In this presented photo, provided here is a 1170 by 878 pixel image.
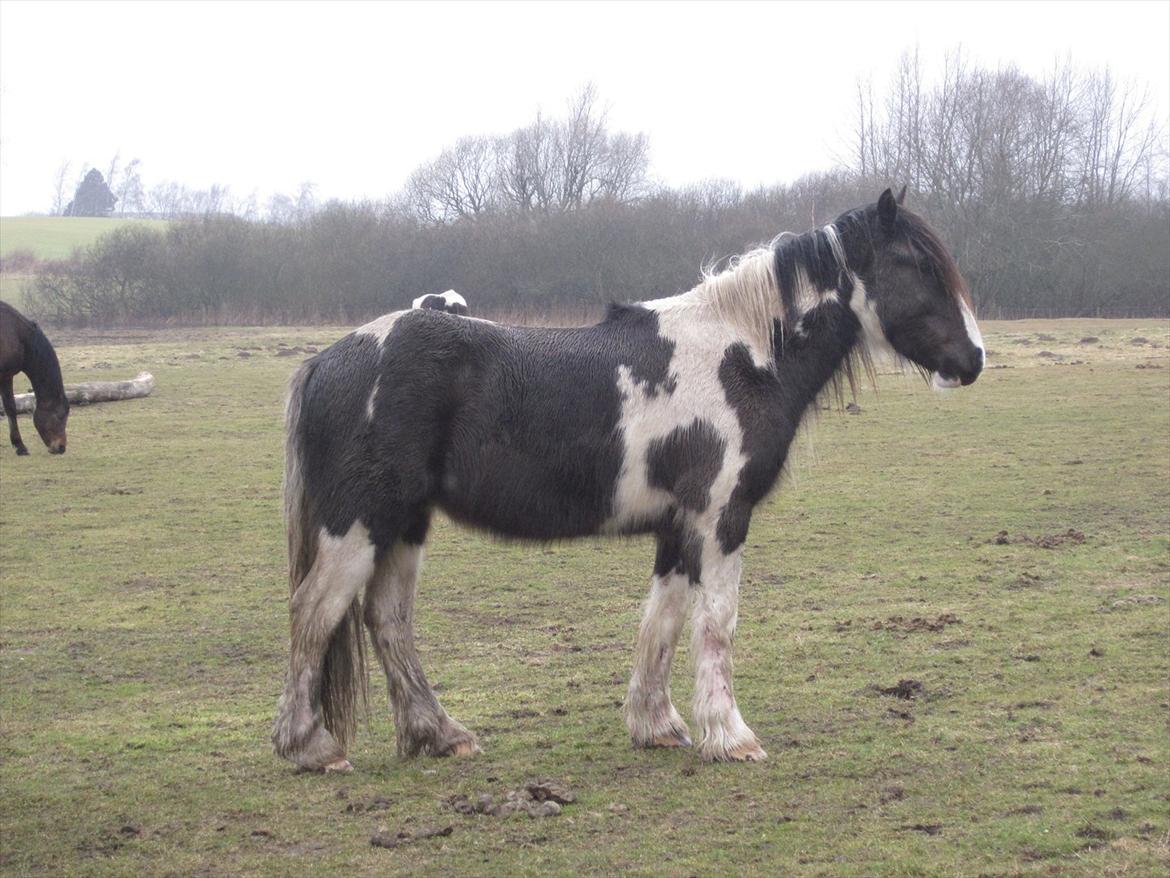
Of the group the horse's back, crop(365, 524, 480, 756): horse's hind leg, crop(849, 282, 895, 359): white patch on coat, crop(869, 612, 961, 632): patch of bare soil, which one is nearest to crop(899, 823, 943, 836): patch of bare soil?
crop(365, 524, 480, 756): horse's hind leg

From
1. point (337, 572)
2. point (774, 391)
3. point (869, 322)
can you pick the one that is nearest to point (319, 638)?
point (337, 572)

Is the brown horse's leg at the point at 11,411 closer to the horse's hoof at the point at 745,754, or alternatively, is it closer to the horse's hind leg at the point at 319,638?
the horse's hind leg at the point at 319,638

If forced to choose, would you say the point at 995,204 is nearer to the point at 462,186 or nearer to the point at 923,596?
the point at 462,186

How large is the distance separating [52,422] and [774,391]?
41.1ft

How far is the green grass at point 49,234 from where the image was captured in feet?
215

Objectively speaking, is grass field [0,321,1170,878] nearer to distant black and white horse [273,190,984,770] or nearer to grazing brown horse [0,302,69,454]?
distant black and white horse [273,190,984,770]

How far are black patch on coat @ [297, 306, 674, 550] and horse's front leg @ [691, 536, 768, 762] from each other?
37 cm

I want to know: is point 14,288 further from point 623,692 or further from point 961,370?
point 961,370

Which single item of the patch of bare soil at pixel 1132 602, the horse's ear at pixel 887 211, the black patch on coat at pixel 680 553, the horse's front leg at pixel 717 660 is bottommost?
the patch of bare soil at pixel 1132 602

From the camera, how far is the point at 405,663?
214 inches

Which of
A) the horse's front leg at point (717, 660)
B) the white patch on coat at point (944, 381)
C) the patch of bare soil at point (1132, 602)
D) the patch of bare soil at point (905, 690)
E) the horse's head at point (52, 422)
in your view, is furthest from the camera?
the horse's head at point (52, 422)

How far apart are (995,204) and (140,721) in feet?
124

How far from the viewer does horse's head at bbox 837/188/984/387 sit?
558 cm

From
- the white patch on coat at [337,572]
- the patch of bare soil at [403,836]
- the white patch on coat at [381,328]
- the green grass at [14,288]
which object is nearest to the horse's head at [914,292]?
the white patch on coat at [381,328]
